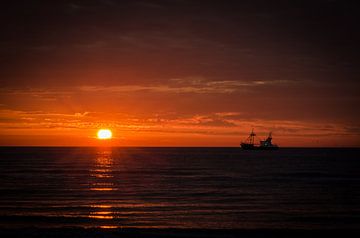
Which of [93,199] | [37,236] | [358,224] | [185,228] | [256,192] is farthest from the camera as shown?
[256,192]

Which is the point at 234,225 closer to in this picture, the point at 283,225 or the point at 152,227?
the point at 283,225

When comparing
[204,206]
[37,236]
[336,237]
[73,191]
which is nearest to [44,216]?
[37,236]

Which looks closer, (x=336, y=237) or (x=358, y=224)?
(x=336, y=237)

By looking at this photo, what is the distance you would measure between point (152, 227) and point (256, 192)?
27441 millimetres

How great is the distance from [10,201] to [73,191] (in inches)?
467

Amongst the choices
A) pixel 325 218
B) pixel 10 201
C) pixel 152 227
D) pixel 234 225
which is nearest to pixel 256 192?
pixel 325 218

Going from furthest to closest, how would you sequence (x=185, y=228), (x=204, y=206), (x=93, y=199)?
(x=93, y=199) → (x=204, y=206) → (x=185, y=228)

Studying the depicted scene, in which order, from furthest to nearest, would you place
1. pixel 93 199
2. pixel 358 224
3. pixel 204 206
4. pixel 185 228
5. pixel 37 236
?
pixel 93 199 < pixel 204 206 < pixel 358 224 < pixel 185 228 < pixel 37 236

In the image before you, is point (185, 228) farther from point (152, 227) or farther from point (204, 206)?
point (204, 206)

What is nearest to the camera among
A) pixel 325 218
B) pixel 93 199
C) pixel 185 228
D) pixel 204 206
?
pixel 185 228

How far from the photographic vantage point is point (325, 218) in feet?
131

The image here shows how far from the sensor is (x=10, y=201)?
48.8m

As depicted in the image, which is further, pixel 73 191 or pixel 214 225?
pixel 73 191

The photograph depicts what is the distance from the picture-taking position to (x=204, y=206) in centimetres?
4634
